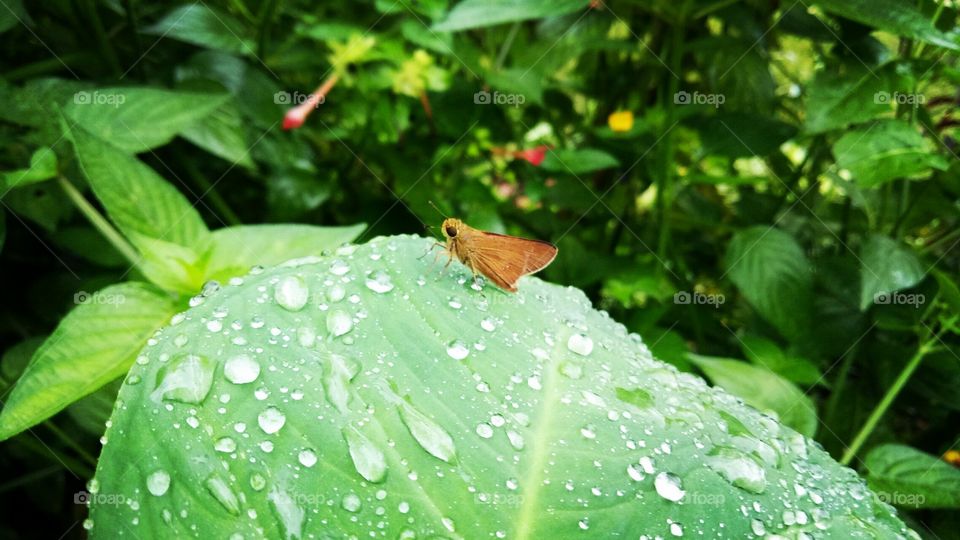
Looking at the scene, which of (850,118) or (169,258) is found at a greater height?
(850,118)

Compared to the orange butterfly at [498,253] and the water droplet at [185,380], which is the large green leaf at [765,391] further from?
the water droplet at [185,380]

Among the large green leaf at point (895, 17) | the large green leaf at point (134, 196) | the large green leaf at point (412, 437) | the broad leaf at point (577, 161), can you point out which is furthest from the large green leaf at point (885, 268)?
the large green leaf at point (134, 196)

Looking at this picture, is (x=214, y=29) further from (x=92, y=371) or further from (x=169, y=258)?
(x=92, y=371)

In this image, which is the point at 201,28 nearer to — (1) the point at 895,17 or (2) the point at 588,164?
(2) the point at 588,164

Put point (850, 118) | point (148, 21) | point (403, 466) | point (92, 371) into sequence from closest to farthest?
point (403, 466), point (92, 371), point (850, 118), point (148, 21)

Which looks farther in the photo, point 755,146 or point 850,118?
point 755,146

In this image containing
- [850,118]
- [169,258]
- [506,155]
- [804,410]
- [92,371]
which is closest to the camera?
[92,371]

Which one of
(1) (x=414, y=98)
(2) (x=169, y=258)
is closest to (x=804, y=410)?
(2) (x=169, y=258)

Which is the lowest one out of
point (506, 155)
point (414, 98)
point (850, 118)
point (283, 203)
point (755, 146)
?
point (283, 203)

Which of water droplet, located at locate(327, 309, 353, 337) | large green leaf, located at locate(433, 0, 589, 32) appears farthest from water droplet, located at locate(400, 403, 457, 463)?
large green leaf, located at locate(433, 0, 589, 32)
